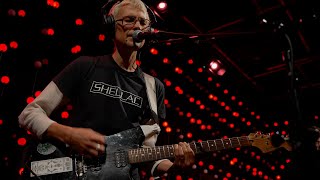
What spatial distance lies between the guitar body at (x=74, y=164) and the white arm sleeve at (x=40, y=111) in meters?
0.14

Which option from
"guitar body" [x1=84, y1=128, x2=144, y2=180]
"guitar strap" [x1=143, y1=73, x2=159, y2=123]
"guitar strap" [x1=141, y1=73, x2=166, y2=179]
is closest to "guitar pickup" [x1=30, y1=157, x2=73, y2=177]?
"guitar body" [x1=84, y1=128, x2=144, y2=180]

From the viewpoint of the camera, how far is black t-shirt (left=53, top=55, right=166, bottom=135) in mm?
2162

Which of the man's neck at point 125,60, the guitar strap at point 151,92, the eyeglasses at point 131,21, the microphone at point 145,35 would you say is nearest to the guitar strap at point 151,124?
the guitar strap at point 151,92

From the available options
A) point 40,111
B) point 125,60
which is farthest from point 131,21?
point 40,111

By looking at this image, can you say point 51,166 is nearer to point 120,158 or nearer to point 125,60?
point 120,158

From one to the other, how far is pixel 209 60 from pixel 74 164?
133 centimetres

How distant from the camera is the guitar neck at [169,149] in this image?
2.14 m

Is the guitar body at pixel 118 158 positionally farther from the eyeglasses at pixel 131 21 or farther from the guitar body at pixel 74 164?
the eyeglasses at pixel 131 21

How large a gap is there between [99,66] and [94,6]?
1520mm

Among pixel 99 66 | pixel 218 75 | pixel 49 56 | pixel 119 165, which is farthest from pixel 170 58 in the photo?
pixel 119 165

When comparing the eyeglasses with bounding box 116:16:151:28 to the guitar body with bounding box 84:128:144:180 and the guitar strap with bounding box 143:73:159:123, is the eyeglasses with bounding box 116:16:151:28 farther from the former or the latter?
the guitar body with bounding box 84:128:144:180

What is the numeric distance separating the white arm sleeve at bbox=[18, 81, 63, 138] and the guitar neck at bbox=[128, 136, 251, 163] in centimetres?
63

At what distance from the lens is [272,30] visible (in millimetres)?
1479

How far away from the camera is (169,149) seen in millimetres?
2357
